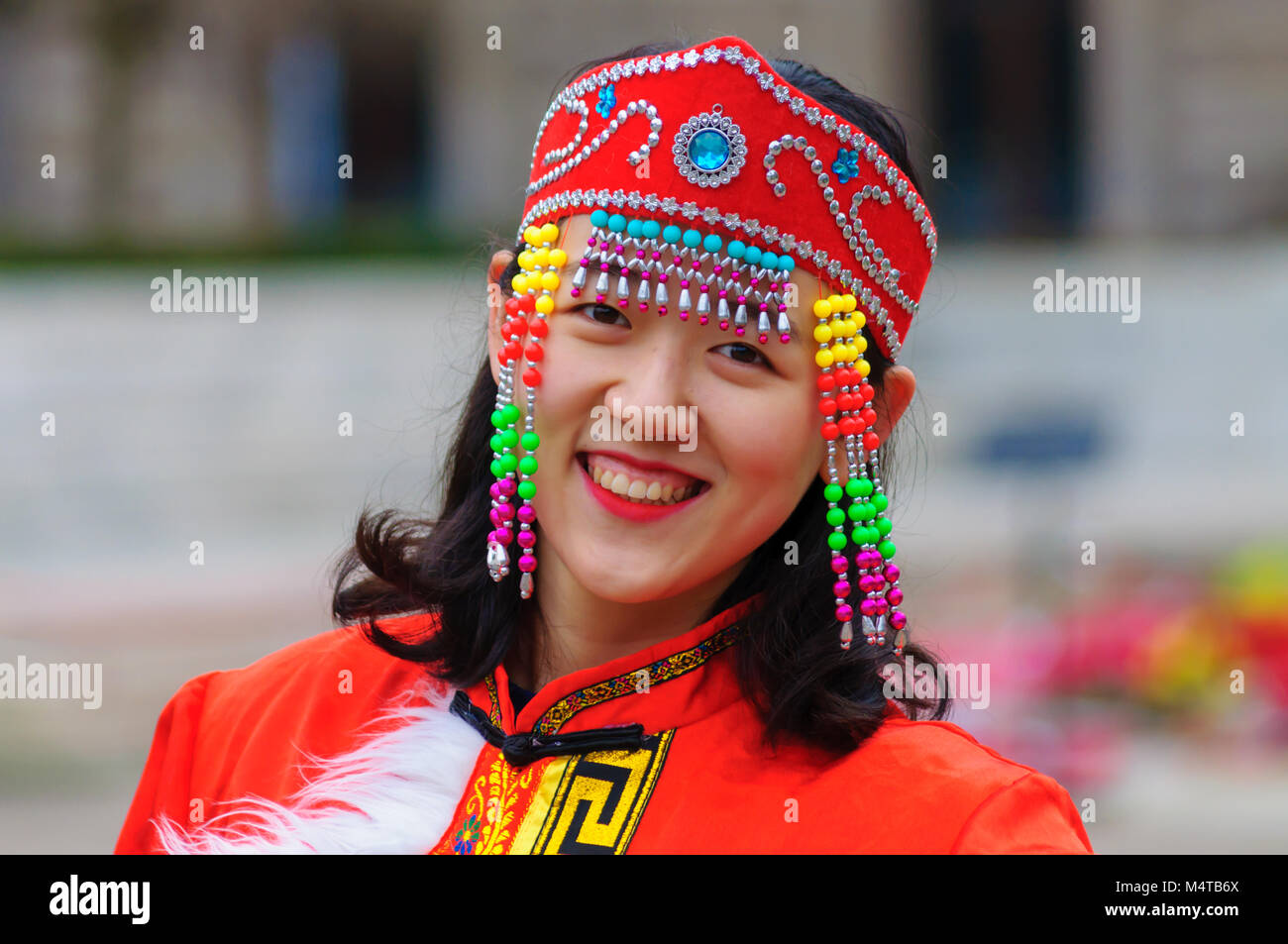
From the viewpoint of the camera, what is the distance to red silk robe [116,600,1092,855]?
5.82ft

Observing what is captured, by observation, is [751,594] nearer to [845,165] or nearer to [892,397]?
[892,397]

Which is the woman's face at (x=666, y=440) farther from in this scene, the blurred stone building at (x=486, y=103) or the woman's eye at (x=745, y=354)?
the blurred stone building at (x=486, y=103)

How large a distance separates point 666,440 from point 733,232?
29 cm

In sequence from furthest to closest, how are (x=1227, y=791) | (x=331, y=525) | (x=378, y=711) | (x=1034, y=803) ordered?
(x=331, y=525) → (x=1227, y=791) → (x=378, y=711) → (x=1034, y=803)

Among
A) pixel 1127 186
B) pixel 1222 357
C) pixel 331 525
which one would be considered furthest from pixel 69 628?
pixel 1127 186

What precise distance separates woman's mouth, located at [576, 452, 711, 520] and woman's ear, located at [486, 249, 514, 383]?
11.0 inches

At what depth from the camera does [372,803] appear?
1.97 meters

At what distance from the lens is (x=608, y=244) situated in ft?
6.00

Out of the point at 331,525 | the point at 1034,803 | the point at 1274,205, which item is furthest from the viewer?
the point at 1274,205

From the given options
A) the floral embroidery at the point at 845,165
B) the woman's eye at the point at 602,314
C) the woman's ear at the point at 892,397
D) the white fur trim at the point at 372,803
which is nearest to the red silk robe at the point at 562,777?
the white fur trim at the point at 372,803

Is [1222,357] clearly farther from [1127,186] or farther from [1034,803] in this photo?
[1034,803]

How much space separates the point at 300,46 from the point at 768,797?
942 cm

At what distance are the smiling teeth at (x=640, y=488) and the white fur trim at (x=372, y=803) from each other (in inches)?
18.9

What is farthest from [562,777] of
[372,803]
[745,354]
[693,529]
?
[745,354]
